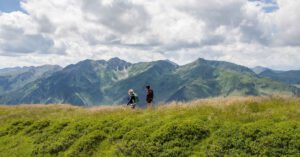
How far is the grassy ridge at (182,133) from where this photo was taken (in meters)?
15.0

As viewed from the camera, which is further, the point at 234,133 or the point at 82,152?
the point at 82,152

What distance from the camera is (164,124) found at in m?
19.0

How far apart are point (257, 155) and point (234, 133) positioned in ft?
6.38

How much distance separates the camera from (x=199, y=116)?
1914 cm

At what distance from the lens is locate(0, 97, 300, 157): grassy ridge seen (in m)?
15.0

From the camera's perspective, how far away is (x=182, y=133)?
17.4m

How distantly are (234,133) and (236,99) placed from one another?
666 cm

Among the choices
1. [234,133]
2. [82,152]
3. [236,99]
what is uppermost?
[236,99]

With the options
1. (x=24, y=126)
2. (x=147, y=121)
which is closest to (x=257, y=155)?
(x=147, y=121)

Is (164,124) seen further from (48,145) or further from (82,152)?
(48,145)

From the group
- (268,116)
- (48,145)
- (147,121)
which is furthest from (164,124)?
(48,145)

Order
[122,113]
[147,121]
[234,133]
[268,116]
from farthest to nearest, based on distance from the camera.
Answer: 1. [122,113]
2. [147,121]
3. [268,116]
4. [234,133]

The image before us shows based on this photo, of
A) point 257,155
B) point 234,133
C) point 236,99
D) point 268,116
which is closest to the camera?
point 257,155

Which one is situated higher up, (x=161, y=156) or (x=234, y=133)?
(x=234, y=133)
